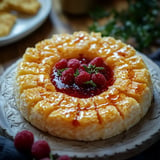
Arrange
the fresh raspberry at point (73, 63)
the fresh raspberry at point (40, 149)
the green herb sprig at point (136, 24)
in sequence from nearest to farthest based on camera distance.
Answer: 1. the fresh raspberry at point (40, 149)
2. the fresh raspberry at point (73, 63)
3. the green herb sprig at point (136, 24)

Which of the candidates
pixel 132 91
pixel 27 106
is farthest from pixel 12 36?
pixel 132 91

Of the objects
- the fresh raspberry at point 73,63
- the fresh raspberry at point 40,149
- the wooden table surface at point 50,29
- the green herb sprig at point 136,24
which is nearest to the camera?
the fresh raspberry at point 40,149

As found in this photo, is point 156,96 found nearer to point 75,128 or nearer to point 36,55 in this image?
point 75,128

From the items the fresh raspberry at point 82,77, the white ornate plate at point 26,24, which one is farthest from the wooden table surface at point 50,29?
the fresh raspberry at point 82,77

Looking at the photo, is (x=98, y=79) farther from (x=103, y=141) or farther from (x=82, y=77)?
(x=103, y=141)

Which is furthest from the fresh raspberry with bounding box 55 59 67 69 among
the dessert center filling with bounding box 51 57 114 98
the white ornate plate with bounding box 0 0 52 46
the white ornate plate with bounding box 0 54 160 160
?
the white ornate plate with bounding box 0 0 52 46

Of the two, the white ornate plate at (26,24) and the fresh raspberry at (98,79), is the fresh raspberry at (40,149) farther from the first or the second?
the white ornate plate at (26,24)
